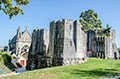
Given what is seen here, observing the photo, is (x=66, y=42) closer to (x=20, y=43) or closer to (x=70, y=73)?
(x=70, y=73)

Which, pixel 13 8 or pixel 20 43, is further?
pixel 20 43

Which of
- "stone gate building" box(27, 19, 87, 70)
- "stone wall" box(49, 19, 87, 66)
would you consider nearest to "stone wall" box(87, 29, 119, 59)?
"stone gate building" box(27, 19, 87, 70)

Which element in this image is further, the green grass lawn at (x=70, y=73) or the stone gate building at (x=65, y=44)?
the stone gate building at (x=65, y=44)

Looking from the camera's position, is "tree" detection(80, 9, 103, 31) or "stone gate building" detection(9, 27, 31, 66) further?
"stone gate building" detection(9, 27, 31, 66)

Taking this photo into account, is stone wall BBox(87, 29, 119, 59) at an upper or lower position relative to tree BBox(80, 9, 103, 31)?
lower

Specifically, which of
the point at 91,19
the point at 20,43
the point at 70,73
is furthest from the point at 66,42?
the point at 20,43

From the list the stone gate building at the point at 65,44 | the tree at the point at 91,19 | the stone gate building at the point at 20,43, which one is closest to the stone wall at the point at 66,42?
the stone gate building at the point at 65,44

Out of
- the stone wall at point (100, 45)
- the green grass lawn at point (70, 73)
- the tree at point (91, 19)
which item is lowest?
the green grass lawn at point (70, 73)

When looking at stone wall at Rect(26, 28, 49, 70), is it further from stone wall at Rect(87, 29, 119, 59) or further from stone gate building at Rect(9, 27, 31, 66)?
stone gate building at Rect(9, 27, 31, 66)

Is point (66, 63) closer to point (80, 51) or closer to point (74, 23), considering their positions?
point (80, 51)

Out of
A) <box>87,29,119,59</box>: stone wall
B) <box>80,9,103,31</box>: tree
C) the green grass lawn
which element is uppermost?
<box>80,9,103,31</box>: tree

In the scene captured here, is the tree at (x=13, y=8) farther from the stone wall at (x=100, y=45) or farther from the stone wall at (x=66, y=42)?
the stone wall at (x=100, y=45)

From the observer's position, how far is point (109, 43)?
101 ft

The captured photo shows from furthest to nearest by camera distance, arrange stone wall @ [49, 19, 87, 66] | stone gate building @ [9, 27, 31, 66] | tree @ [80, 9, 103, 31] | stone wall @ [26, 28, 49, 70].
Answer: stone gate building @ [9, 27, 31, 66]
tree @ [80, 9, 103, 31]
stone wall @ [26, 28, 49, 70]
stone wall @ [49, 19, 87, 66]
